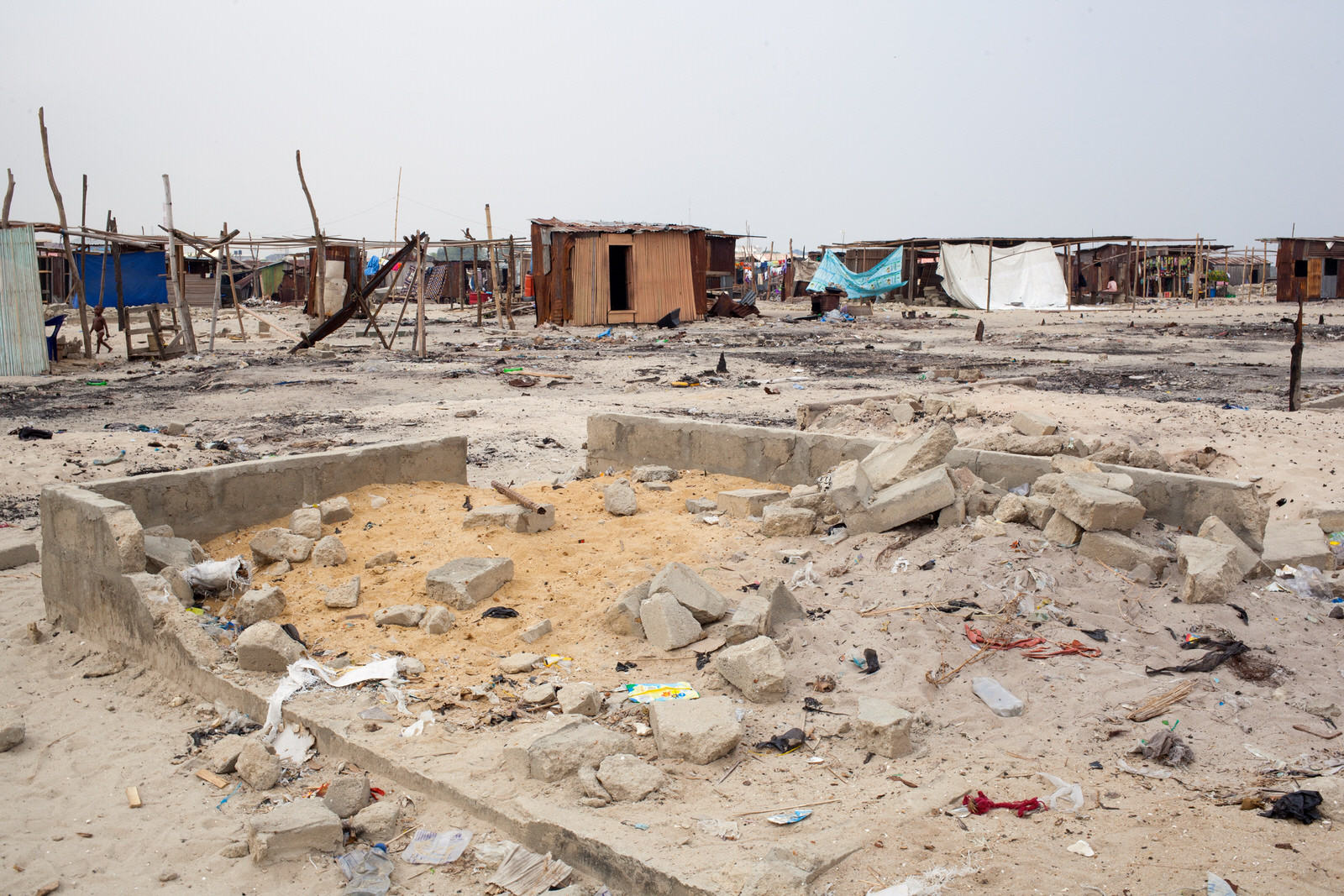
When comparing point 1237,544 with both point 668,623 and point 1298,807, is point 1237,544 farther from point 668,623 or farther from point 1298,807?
point 668,623

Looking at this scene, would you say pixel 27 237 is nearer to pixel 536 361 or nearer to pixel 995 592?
pixel 536 361

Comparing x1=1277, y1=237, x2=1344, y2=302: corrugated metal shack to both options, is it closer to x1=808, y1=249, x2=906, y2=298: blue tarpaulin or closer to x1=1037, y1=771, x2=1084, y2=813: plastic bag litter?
x1=808, y1=249, x2=906, y2=298: blue tarpaulin

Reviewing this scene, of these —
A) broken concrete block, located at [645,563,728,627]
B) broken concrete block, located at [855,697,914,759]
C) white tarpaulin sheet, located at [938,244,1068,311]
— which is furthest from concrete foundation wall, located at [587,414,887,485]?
white tarpaulin sheet, located at [938,244,1068,311]

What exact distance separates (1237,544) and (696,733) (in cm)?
278

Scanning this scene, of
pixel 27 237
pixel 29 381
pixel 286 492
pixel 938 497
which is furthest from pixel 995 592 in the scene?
pixel 27 237

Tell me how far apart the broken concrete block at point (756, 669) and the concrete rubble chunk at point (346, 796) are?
4.48ft

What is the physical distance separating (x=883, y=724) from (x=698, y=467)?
380 centimetres

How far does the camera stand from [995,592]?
4.22m

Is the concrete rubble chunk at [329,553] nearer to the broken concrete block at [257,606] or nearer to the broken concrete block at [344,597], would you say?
the broken concrete block at [344,597]

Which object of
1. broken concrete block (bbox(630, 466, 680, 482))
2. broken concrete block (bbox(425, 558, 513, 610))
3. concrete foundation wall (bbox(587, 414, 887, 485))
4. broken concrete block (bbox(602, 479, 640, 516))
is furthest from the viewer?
broken concrete block (bbox(630, 466, 680, 482))

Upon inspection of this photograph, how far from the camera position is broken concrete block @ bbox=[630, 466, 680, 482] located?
6.61 meters

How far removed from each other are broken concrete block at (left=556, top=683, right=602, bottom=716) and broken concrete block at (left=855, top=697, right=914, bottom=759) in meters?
0.92

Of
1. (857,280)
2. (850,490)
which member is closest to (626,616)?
(850,490)

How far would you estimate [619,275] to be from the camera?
1016 inches
